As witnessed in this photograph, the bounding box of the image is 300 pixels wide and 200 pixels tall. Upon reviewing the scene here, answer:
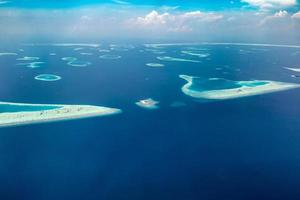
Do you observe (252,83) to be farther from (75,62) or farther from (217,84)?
(75,62)

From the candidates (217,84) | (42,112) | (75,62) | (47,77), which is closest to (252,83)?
(217,84)

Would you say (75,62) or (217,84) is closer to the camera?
(217,84)

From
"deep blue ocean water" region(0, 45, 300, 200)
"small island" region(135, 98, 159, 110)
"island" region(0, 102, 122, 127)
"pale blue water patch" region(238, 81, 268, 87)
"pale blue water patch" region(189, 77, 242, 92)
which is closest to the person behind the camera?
"deep blue ocean water" region(0, 45, 300, 200)

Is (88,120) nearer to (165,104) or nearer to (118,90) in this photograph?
(165,104)

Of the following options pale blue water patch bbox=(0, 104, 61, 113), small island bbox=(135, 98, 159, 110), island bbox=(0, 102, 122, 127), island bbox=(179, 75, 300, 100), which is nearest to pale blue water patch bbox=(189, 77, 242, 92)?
island bbox=(179, 75, 300, 100)

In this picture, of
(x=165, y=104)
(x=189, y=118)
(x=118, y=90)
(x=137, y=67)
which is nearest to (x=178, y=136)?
(x=189, y=118)

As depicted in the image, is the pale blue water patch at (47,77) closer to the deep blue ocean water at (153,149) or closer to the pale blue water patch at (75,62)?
the deep blue ocean water at (153,149)

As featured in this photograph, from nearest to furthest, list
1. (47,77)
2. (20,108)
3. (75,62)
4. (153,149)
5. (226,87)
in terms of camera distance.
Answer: (153,149), (20,108), (226,87), (47,77), (75,62)

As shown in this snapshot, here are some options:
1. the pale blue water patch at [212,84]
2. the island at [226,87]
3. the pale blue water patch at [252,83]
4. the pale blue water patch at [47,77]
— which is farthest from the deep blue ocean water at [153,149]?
the pale blue water patch at [252,83]

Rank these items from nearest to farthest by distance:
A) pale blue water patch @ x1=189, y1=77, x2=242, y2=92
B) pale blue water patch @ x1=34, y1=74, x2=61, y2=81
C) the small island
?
the small island
pale blue water patch @ x1=189, y1=77, x2=242, y2=92
pale blue water patch @ x1=34, y1=74, x2=61, y2=81

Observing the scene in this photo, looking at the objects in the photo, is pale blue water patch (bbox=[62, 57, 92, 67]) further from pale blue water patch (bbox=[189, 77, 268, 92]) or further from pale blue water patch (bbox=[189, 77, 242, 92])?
pale blue water patch (bbox=[189, 77, 242, 92])
